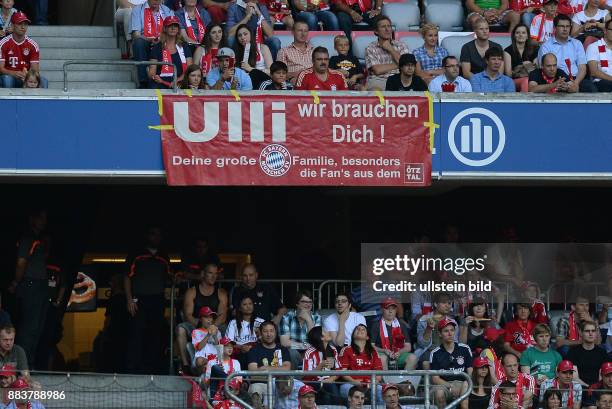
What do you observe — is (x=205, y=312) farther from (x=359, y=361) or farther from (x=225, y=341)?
(x=359, y=361)

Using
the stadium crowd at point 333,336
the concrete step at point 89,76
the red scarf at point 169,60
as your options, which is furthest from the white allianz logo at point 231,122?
the concrete step at point 89,76

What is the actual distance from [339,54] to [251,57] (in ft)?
3.52

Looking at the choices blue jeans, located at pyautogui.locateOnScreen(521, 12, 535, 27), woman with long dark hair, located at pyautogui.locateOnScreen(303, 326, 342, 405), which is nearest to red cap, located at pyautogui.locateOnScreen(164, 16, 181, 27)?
woman with long dark hair, located at pyautogui.locateOnScreen(303, 326, 342, 405)

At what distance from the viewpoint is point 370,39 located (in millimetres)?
19281

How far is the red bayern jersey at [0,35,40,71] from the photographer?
687 inches

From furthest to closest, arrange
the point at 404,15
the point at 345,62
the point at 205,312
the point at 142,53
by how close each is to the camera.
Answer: the point at 404,15
the point at 345,62
the point at 142,53
the point at 205,312

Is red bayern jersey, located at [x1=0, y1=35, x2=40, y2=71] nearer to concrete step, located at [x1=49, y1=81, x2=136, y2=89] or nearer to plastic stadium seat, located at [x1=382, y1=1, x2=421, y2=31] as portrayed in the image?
concrete step, located at [x1=49, y1=81, x2=136, y2=89]

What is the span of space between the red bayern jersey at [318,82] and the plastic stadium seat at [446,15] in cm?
333

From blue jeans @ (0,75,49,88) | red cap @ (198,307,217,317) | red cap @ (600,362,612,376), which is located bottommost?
red cap @ (600,362,612,376)

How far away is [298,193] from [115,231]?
274 cm

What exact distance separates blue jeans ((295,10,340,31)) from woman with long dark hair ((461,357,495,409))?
530cm

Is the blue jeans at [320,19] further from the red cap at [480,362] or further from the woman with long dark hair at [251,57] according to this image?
the red cap at [480,362]

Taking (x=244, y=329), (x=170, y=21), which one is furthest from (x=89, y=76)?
(x=244, y=329)

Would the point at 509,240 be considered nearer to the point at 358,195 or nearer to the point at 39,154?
the point at 358,195
